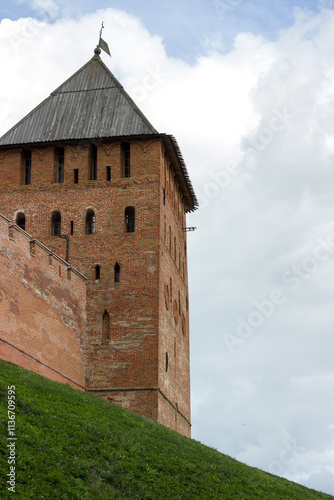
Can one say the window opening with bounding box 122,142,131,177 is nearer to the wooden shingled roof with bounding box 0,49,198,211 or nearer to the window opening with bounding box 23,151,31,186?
the wooden shingled roof with bounding box 0,49,198,211

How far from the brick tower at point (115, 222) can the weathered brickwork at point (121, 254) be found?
0.14 ft

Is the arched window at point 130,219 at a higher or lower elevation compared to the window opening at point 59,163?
lower

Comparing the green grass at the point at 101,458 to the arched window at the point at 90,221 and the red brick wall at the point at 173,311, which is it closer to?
the red brick wall at the point at 173,311

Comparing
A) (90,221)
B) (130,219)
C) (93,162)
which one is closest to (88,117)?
(93,162)

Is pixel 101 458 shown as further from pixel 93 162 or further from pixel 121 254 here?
pixel 93 162

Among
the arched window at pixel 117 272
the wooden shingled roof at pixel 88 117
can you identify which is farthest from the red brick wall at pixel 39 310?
the wooden shingled roof at pixel 88 117

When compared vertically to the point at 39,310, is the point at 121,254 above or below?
above

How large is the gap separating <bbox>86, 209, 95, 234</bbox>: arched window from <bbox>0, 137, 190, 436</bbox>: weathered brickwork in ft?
0.22

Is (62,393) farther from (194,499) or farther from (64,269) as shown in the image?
(64,269)

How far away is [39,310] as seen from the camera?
2753 centimetres

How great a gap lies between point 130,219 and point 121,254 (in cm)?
188

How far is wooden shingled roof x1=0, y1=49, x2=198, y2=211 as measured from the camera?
1359 inches

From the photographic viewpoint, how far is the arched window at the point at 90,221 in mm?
33375

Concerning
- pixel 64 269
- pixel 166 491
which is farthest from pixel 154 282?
pixel 166 491
